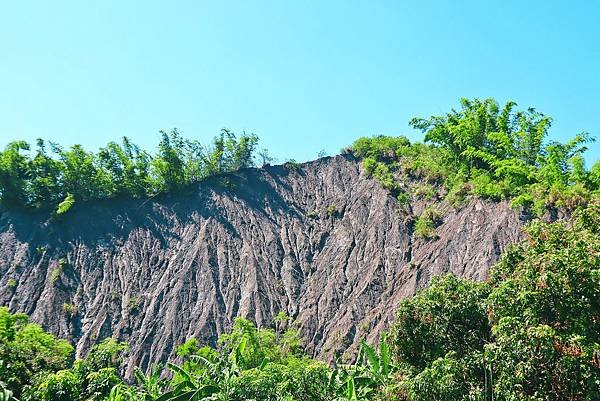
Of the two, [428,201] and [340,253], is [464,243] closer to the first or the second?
[428,201]

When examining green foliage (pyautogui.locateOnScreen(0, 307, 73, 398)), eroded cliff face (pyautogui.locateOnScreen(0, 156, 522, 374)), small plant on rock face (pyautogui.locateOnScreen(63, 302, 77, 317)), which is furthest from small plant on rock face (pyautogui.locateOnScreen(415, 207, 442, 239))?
small plant on rock face (pyautogui.locateOnScreen(63, 302, 77, 317))

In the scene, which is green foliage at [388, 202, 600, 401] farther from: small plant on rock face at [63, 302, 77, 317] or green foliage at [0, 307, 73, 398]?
small plant on rock face at [63, 302, 77, 317]

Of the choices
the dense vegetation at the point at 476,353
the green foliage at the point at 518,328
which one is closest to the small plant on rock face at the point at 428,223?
the dense vegetation at the point at 476,353

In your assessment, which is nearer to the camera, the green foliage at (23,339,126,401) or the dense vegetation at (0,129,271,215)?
the green foliage at (23,339,126,401)

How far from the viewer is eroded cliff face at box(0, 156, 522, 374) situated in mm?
27062

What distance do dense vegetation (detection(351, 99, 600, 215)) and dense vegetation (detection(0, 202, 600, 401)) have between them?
430 inches

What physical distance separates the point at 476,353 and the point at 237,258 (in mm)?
21436

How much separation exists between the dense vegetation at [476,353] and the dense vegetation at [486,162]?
10.9 meters

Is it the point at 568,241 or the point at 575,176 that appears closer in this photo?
the point at 568,241

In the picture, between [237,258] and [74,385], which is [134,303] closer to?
[237,258]

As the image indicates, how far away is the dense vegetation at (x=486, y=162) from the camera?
2545 cm

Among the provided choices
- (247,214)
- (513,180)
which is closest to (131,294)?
(247,214)

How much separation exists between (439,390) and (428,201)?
2054cm

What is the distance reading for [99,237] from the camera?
34438mm
